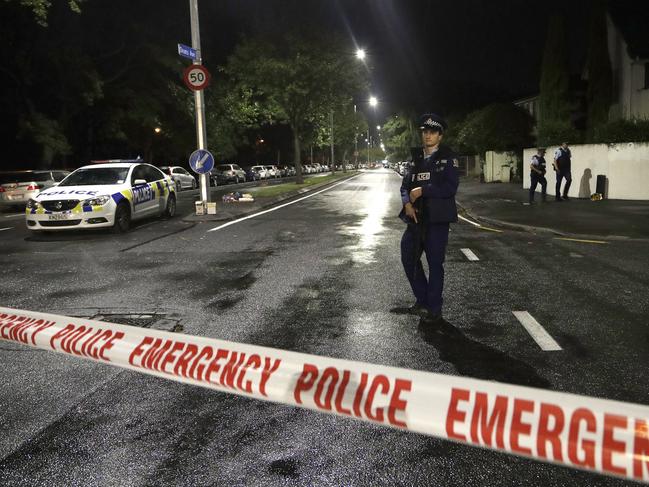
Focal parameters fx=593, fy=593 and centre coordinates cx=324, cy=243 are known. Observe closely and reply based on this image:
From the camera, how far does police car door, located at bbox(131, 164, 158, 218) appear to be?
13.6 meters

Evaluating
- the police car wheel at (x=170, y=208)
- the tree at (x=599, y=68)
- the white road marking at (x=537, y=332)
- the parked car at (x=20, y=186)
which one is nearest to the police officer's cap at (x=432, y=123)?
the white road marking at (x=537, y=332)

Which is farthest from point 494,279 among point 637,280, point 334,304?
point 334,304

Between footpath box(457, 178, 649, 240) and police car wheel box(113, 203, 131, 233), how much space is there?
327 inches

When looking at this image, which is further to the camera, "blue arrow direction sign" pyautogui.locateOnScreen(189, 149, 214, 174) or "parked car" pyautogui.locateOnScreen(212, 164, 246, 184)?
"parked car" pyautogui.locateOnScreen(212, 164, 246, 184)

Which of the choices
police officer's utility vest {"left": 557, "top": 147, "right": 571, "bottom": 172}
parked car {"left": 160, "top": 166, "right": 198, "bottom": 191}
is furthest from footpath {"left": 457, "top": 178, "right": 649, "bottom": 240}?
parked car {"left": 160, "top": 166, "right": 198, "bottom": 191}

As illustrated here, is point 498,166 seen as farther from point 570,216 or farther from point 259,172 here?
point 259,172

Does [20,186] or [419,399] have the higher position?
[20,186]

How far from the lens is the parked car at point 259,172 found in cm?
5312

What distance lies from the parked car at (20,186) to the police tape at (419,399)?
1913 cm

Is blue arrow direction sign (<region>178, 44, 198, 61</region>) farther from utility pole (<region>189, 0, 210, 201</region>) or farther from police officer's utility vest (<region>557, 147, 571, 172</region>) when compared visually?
police officer's utility vest (<region>557, 147, 571, 172</region>)

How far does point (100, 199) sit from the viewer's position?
40.0ft

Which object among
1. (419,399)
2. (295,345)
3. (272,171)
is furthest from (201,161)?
(272,171)

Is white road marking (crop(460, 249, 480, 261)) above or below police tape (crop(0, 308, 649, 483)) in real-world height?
below

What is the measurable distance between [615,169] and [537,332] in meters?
16.0
